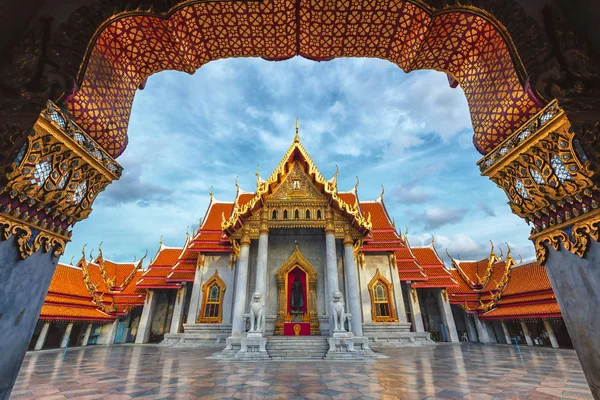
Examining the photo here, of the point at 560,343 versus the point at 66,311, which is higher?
the point at 66,311

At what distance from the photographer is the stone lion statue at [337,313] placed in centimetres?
927

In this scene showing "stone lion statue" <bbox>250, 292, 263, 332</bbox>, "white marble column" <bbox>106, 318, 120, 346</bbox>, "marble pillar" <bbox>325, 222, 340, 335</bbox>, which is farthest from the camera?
"white marble column" <bbox>106, 318, 120, 346</bbox>

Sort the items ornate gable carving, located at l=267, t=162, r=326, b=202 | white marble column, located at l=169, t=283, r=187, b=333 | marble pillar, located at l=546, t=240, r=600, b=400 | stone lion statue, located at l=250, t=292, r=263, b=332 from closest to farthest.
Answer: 1. marble pillar, located at l=546, t=240, r=600, b=400
2. stone lion statue, located at l=250, t=292, r=263, b=332
3. ornate gable carving, located at l=267, t=162, r=326, b=202
4. white marble column, located at l=169, t=283, r=187, b=333

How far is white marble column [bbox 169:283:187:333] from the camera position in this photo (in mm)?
15219

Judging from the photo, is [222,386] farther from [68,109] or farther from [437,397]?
[68,109]

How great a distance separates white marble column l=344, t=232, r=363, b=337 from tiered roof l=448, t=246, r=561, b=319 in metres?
8.96

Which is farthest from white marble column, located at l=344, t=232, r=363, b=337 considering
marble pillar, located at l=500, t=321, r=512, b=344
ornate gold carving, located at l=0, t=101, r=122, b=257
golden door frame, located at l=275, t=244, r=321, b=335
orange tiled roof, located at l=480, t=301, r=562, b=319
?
marble pillar, located at l=500, t=321, r=512, b=344

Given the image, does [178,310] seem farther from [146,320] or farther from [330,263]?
[330,263]

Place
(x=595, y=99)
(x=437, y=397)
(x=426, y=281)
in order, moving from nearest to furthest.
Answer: (x=595, y=99)
(x=437, y=397)
(x=426, y=281)

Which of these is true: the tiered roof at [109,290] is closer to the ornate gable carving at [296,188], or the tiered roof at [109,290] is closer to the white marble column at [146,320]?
the white marble column at [146,320]

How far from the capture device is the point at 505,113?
265 centimetres

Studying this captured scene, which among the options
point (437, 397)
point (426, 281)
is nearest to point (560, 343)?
point (426, 281)

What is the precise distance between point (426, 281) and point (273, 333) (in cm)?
1000

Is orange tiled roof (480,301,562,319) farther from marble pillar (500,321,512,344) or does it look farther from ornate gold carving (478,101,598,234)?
ornate gold carving (478,101,598,234)
